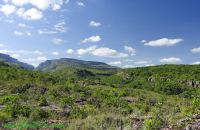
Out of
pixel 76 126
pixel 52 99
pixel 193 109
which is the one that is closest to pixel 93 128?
pixel 76 126

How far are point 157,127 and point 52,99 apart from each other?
22226 millimetres

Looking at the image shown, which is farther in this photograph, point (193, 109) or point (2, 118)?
point (2, 118)

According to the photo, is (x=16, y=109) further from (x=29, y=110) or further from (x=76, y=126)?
(x=76, y=126)

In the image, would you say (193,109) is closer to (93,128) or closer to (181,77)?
(93,128)

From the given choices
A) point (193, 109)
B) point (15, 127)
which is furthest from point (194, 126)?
point (15, 127)

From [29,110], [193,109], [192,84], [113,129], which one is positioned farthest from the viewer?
[192,84]

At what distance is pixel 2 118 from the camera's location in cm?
1847

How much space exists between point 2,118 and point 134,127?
27.0ft

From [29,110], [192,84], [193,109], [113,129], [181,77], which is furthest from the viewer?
[181,77]

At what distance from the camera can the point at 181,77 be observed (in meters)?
156

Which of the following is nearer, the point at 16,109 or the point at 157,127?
the point at 157,127

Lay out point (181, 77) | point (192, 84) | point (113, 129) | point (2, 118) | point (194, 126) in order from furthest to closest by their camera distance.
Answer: point (181, 77) → point (192, 84) → point (2, 118) → point (113, 129) → point (194, 126)

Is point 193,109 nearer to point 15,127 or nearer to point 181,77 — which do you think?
point 15,127

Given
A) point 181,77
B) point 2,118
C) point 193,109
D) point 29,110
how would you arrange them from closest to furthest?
point 193,109
point 2,118
point 29,110
point 181,77
